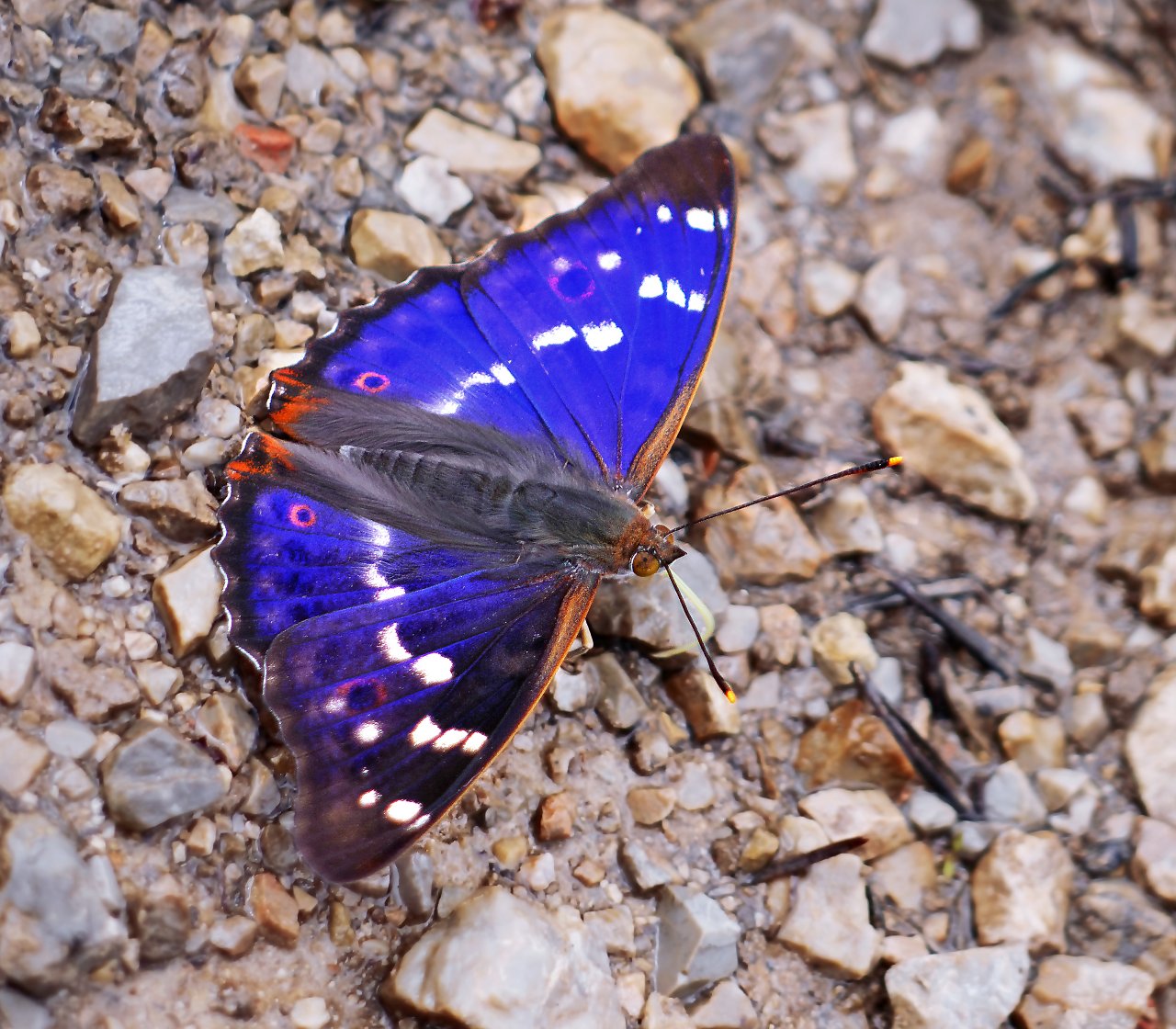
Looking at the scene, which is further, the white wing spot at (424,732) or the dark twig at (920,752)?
the dark twig at (920,752)

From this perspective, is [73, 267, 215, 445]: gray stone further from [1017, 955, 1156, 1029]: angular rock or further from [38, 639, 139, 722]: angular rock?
[1017, 955, 1156, 1029]: angular rock

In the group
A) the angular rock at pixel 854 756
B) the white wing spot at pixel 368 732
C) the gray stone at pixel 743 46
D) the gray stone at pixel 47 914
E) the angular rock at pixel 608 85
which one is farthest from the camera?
the gray stone at pixel 743 46

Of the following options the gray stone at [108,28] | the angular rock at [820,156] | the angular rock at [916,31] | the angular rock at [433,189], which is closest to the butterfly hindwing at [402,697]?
the angular rock at [433,189]

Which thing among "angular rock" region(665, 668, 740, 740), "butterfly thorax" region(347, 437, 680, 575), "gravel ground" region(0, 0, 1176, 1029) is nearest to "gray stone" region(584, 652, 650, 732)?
"gravel ground" region(0, 0, 1176, 1029)

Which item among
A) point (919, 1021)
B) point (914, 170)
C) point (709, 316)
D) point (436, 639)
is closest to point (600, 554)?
point (436, 639)

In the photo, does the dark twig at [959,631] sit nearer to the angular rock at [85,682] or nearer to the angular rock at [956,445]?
the angular rock at [956,445]

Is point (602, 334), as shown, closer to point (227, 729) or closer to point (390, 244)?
point (390, 244)

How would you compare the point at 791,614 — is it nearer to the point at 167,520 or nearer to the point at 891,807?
the point at 891,807

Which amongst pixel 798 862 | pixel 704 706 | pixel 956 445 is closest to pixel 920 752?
pixel 798 862
